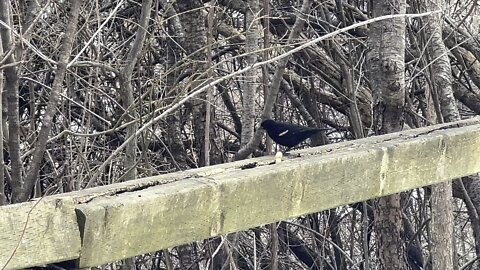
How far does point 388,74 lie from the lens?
4.48 metres

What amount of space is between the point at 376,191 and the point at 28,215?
4.12 feet

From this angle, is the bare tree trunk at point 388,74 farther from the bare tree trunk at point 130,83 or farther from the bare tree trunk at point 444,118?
the bare tree trunk at point 130,83

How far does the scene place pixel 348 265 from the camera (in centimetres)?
660

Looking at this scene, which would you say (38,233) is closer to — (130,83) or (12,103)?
(12,103)

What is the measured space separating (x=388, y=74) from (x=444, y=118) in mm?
1046

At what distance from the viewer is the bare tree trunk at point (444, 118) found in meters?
4.91

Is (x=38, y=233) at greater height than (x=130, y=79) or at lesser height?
lesser

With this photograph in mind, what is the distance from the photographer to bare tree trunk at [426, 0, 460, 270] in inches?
193

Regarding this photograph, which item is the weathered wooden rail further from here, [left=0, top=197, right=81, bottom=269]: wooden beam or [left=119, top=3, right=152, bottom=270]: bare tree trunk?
[left=119, top=3, right=152, bottom=270]: bare tree trunk

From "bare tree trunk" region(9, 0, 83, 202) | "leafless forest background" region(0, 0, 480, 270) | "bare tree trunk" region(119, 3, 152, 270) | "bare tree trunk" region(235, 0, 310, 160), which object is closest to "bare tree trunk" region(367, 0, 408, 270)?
"leafless forest background" region(0, 0, 480, 270)

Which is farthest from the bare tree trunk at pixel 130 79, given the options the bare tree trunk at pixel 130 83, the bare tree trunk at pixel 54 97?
Answer: the bare tree trunk at pixel 54 97

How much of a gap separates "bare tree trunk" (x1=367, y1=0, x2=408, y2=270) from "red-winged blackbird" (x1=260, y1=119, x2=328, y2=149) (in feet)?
2.75

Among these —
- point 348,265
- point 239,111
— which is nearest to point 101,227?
point 239,111

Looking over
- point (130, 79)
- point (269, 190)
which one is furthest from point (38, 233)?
point (130, 79)
